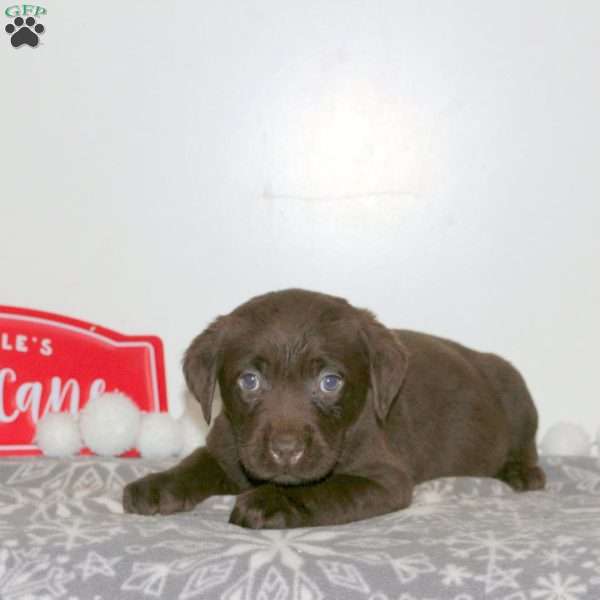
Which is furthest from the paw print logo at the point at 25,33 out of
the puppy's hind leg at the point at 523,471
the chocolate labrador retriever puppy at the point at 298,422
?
the puppy's hind leg at the point at 523,471

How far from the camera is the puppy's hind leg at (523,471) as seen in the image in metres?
3.68

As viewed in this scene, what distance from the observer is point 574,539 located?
97.7 inches

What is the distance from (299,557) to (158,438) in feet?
6.11

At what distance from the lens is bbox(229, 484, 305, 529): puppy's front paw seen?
8.85 feet

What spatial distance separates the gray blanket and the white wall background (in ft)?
5.91

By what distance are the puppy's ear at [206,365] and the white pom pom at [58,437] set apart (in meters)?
1.10

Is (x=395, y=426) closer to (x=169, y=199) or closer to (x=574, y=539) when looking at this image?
(x=574, y=539)

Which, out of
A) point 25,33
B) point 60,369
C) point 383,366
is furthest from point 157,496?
point 25,33

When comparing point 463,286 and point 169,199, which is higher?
point 169,199

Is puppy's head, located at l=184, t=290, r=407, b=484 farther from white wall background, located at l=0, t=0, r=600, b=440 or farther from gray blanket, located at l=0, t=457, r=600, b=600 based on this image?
white wall background, located at l=0, t=0, r=600, b=440

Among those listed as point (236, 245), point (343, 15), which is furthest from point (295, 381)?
point (343, 15)

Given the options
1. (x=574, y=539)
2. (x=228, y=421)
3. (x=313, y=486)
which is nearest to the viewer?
(x=574, y=539)

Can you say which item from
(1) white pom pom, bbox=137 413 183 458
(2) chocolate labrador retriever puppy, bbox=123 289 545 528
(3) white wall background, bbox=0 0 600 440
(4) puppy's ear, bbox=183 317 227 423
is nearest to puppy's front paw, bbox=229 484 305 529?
(2) chocolate labrador retriever puppy, bbox=123 289 545 528

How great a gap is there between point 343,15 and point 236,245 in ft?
3.30
